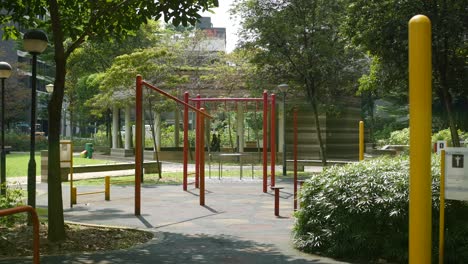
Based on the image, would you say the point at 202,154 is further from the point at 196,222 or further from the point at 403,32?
the point at 403,32

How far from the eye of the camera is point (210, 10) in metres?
9.21

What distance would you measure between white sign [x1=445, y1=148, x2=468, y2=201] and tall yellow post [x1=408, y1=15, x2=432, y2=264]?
1828 millimetres

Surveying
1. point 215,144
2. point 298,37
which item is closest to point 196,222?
point 298,37

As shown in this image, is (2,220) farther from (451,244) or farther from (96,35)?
(451,244)

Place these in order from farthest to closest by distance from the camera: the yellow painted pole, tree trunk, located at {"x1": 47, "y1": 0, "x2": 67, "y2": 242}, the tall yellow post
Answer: tree trunk, located at {"x1": 47, "y1": 0, "x2": 67, "y2": 242} → the yellow painted pole → the tall yellow post

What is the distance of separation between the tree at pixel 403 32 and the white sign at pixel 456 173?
11334mm

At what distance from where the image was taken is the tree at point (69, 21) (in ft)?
27.2

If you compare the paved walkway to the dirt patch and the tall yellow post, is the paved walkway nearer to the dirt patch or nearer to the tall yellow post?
the dirt patch

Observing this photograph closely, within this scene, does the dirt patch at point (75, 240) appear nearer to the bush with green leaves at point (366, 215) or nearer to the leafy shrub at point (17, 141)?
the bush with green leaves at point (366, 215)

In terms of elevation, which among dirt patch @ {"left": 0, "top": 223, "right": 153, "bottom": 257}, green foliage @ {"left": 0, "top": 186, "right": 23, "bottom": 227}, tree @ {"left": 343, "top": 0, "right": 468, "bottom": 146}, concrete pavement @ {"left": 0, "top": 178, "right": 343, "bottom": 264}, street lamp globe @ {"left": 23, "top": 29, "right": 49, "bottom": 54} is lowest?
concrete pavement @ {"left": 0, "top": 178, "right": 343, "bottom": 264}

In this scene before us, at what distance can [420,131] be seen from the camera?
13.7 ft

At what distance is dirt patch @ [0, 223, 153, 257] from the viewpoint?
7.70 metres

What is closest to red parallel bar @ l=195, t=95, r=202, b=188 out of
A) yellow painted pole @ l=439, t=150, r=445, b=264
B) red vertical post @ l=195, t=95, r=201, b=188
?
red vertical post @ l=195, t=95, r=201, b=188

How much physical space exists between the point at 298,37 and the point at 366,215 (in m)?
16.3
